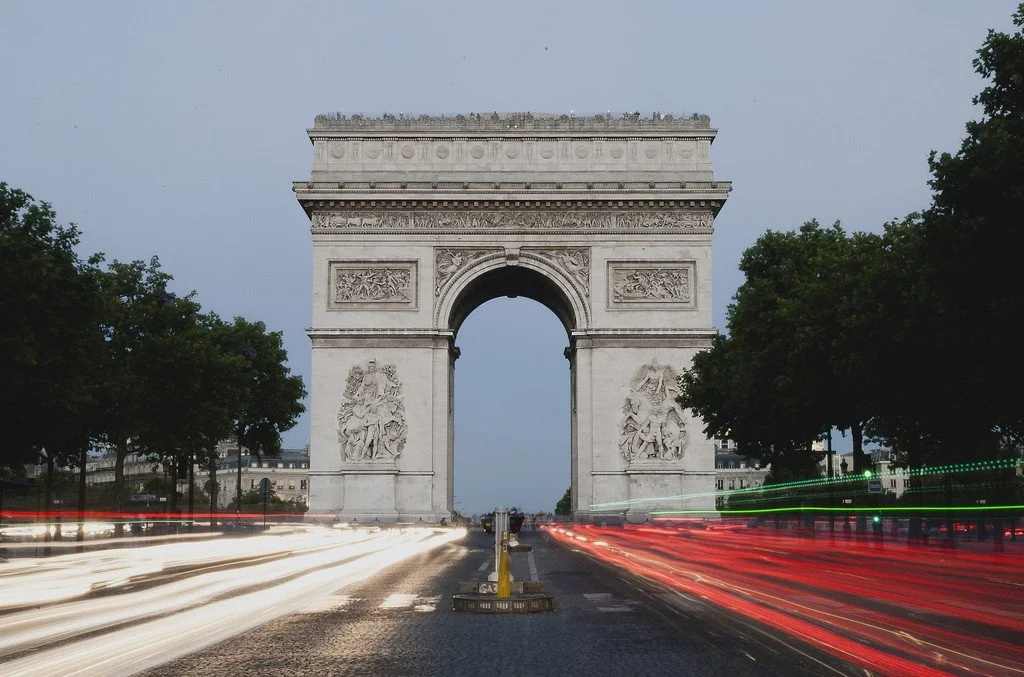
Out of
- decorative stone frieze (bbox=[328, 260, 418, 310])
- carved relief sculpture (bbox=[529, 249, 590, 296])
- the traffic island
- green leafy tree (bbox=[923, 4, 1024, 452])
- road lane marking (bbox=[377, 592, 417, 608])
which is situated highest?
carved relief sculpture (bbox=[529, 249, 590, 296])

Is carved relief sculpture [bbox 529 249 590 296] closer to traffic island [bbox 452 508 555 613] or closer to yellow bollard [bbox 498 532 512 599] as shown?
traffic island [bbox 452 508 555 613]

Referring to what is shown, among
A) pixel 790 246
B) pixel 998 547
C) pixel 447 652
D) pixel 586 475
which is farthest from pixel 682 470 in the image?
pixel 447 652

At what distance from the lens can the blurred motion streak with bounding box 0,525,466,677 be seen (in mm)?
10969

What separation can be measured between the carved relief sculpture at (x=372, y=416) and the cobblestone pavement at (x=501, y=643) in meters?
42.9

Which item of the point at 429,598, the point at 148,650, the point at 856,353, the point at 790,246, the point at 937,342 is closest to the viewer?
the point at 148,650

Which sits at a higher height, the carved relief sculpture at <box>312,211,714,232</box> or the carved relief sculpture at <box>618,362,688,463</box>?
the carved relief sculpture at <box>312,211,714,232</box>

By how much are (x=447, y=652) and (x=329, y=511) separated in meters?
50.0

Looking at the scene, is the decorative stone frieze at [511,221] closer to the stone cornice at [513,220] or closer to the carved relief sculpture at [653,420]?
the stone cornice at [513,220]

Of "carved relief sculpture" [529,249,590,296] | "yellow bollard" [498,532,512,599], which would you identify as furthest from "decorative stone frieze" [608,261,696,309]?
"yellow bollard" [498,532,512,599]

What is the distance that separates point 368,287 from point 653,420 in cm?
1484

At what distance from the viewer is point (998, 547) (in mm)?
26719

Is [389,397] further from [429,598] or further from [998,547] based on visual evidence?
[429,598]

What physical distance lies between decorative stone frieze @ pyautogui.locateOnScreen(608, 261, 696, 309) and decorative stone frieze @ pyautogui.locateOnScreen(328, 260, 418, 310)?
31.6 feet

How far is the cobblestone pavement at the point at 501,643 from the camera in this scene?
33.8 ft
